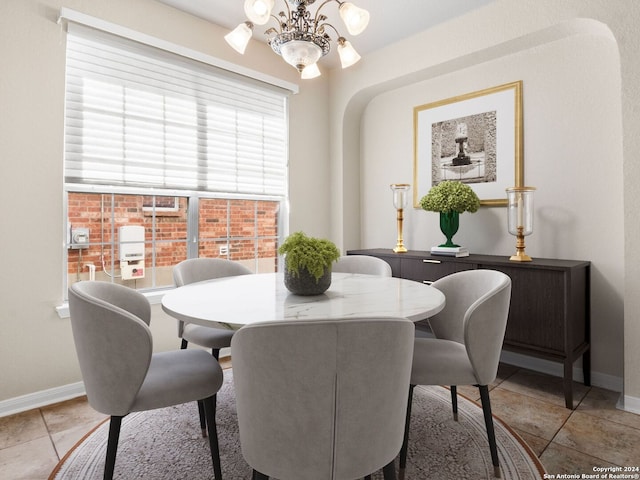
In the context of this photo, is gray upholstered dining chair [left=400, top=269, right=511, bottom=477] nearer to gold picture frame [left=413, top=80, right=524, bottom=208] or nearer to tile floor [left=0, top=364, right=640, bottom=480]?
tile floor [left=0, top=364, right=640, bottom=480]

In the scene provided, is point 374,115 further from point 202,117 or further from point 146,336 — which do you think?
point 146,336

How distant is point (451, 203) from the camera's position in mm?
2955

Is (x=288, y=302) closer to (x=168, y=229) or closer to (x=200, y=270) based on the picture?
(x=200, y=270)

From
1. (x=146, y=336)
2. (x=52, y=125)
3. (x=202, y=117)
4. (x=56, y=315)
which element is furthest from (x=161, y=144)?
(x=146, y=336)

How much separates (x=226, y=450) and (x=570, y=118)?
304 cm

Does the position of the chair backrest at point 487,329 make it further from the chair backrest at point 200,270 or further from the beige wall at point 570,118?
the chair backrest at point 200,270

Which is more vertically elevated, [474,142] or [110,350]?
[474,142]

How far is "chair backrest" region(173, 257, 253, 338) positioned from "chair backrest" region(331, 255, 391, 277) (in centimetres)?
70

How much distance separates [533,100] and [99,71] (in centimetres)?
313

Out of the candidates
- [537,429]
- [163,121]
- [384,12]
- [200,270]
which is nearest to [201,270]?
[200,270]

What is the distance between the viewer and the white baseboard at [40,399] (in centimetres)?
227

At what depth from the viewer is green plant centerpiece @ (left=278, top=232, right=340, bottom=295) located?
5.72 feet

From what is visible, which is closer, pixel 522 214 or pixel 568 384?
pixel 568 384

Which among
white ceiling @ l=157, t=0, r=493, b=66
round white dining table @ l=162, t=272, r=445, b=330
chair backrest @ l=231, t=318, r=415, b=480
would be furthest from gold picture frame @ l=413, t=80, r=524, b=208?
chair backrest @ l=231, t=318, r=415, b=480
